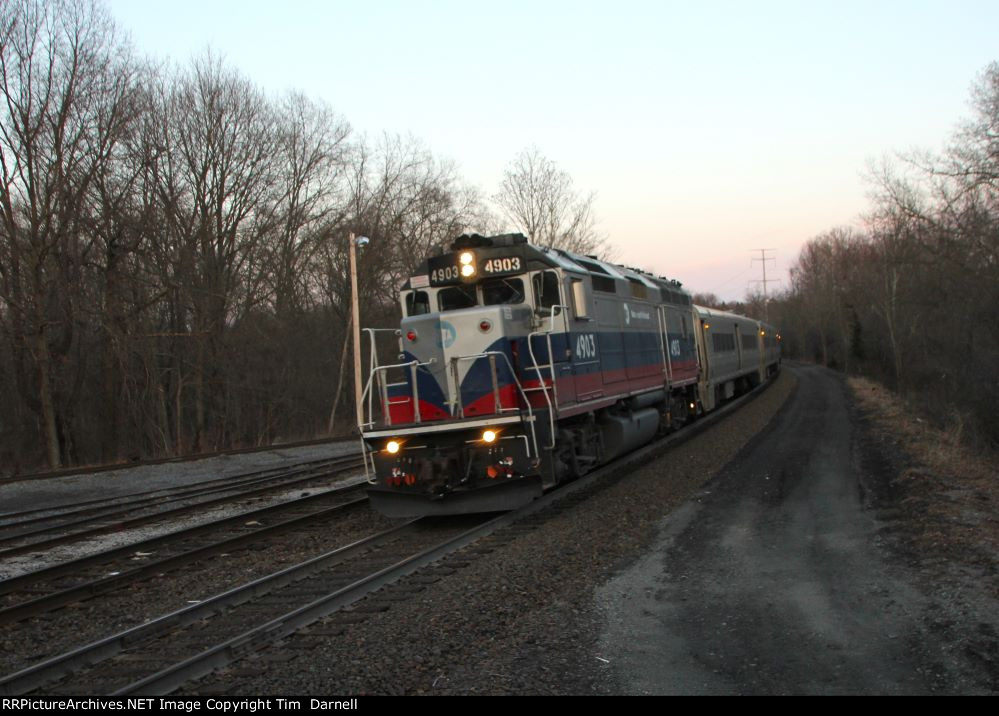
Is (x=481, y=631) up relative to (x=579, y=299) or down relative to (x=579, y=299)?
down

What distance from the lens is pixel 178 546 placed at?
9641mm

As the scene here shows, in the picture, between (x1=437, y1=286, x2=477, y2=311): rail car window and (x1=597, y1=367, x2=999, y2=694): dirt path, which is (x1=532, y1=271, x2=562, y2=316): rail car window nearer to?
(x1=437, y1=286, x2=477, y2=311): rail car window

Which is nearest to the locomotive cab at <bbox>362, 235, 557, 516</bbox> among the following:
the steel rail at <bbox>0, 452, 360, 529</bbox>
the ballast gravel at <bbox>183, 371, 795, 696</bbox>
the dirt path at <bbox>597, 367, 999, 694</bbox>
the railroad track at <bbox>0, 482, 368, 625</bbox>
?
the ballast gravel at <bbox>183, 371, 795, 696</bbox>

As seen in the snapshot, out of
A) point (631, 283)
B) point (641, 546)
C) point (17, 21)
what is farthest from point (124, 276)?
point (641, 546)

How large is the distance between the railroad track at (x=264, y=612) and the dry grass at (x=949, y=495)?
435 centimetres

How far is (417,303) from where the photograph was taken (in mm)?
11352

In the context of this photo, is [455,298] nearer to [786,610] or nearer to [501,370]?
[501,370]

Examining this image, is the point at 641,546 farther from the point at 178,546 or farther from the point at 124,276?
the point at 124,276

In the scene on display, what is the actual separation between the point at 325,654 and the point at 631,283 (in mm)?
10586

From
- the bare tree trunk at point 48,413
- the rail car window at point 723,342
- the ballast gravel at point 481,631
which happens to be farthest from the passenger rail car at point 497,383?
the bare tree trunk at point 48,413

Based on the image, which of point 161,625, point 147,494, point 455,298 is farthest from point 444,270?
point 147,494

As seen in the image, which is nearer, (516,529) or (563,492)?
(516,529)

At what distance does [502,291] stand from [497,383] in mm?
1583
